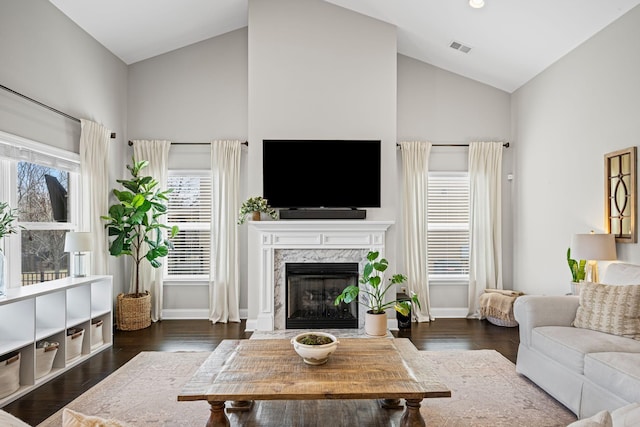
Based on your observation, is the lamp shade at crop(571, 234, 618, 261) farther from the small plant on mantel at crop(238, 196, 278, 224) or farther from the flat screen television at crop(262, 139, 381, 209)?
the small plant on mantel at crop(238, 196, 278, 224)

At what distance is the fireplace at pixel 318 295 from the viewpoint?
520 cm

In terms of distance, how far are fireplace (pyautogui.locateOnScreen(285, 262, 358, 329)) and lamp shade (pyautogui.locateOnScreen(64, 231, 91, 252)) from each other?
220 centimetres

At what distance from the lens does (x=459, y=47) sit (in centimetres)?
518

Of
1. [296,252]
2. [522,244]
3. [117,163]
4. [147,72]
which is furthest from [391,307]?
[147,72]

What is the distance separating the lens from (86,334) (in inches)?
165

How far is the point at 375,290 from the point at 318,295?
0.73 meters

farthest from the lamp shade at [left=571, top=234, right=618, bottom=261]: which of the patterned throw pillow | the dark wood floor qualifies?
the dark wood floor

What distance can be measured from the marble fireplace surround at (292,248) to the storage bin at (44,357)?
2098mm

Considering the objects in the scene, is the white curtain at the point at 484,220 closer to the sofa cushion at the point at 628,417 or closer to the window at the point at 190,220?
the window at the point at 190,220

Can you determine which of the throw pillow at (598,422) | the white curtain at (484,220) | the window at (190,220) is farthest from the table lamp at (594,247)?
the window at (190,220)

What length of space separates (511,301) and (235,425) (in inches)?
149

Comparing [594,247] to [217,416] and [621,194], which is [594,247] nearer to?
[621,194]

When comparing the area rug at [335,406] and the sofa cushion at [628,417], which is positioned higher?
the sofa cushion at [628,417]

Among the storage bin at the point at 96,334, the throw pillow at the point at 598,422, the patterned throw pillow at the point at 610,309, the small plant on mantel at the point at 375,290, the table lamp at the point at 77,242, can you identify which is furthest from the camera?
the small plant on mantel at the point at 375,290
